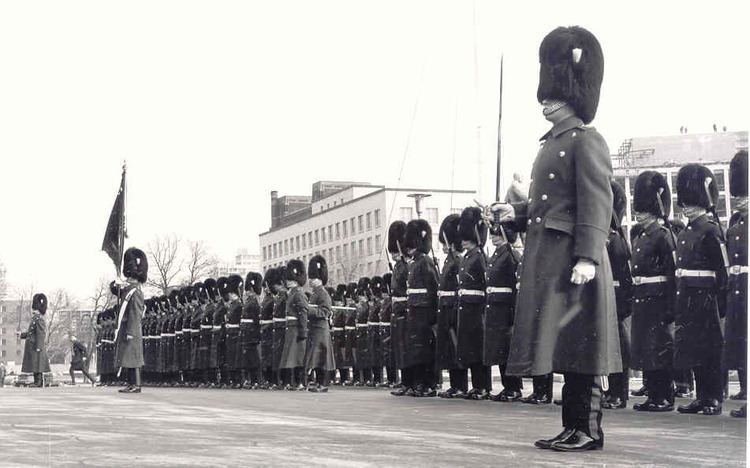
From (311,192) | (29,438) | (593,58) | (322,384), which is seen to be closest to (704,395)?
(593,58)

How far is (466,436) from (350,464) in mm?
1832

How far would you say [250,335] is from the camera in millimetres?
20016

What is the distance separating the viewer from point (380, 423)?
8242 mm

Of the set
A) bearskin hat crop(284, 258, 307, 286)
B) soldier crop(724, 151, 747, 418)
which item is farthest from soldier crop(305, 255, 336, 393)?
soldier crop(724, 151, 747, 418)

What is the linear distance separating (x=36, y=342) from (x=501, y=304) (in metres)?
14.9

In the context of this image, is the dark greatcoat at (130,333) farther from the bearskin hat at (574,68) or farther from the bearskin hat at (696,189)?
the bearskin hat at (574,68)

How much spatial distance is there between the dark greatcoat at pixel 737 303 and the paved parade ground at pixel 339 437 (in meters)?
0.51

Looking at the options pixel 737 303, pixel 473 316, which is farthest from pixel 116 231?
pixel 737 303

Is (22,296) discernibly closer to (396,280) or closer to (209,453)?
(396,280)

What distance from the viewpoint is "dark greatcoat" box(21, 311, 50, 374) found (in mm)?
24297

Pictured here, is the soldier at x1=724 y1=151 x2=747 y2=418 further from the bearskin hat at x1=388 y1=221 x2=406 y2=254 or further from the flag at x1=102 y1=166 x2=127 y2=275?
the flag at x1=102 y1=166 x2=127 y2=275

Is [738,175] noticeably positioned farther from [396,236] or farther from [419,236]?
[396,236]

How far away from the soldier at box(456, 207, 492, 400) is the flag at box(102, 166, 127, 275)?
22.4ft

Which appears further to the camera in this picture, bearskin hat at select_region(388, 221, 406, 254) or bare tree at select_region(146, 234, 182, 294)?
bare tree at select_region(146, 234, 182, 294)
